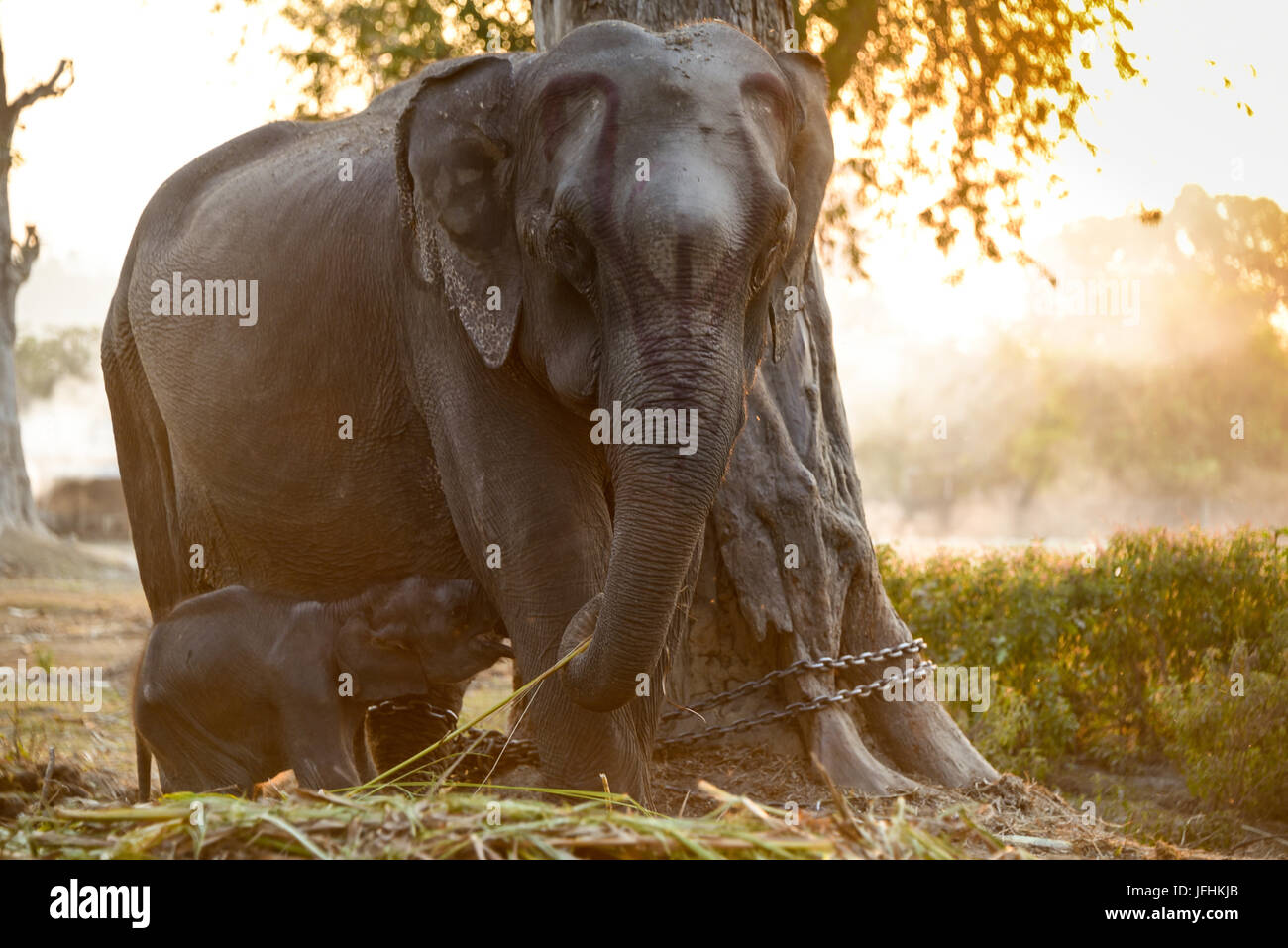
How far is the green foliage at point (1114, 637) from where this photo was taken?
841cm

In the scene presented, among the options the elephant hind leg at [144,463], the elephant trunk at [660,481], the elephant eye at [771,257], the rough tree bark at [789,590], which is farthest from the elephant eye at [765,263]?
the elephant hind leg at [144,463]

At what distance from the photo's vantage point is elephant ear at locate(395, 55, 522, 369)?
4.60 meters

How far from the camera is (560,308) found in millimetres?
4414

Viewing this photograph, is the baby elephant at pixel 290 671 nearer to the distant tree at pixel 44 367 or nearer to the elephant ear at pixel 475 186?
the elephant ear at pixel 475 186

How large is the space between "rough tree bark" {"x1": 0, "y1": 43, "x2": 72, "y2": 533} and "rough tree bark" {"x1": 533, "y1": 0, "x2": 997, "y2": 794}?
20023 mm

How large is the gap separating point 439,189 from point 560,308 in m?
0.61

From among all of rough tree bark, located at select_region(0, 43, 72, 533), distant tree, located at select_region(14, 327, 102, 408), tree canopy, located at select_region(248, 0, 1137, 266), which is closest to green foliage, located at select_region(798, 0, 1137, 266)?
tree canopy, located at select_region(248, 0, 1137, 266)

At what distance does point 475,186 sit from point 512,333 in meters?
0.50

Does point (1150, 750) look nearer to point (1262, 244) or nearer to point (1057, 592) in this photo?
point (1057, 592)

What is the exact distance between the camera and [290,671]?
203 inches

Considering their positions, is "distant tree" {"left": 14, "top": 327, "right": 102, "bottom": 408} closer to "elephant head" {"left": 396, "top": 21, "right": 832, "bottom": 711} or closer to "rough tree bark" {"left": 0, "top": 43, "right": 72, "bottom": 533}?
"rough tree bark" {"left": 0, "top": 43, "right": 72, "bottom": 533}

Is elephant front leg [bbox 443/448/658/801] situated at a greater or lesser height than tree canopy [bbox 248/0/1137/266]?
lesser

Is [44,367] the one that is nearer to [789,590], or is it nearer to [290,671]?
[789,590]

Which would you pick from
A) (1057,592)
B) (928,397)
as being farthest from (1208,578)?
(928,397)
